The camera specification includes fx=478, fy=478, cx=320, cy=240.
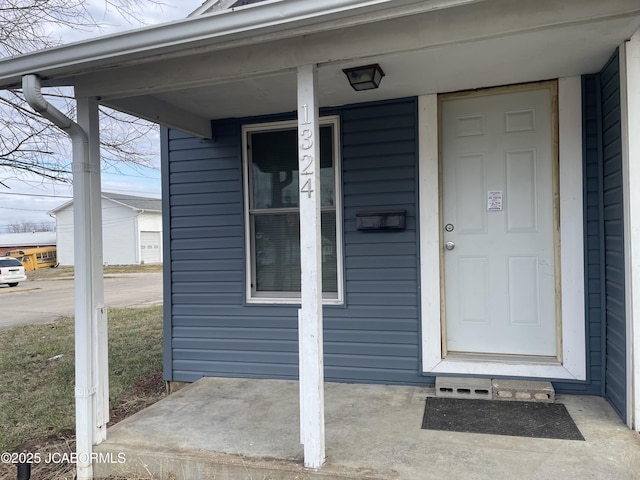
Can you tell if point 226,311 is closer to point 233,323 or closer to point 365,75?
point 233,323

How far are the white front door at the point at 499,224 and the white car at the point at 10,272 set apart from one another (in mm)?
17367

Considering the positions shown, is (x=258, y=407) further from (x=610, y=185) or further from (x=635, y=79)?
(x=635, y=79)

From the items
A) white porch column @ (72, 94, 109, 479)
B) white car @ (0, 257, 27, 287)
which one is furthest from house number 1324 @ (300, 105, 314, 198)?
white car @ (0, 257, 27, 287)

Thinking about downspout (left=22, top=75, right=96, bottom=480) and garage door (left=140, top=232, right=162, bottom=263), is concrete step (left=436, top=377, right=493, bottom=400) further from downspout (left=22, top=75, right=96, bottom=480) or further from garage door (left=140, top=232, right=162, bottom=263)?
garage door (left=140, top=232, right=162, bottom=263)

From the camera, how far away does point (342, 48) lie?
228 cm

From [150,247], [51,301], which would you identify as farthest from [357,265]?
[150,247]

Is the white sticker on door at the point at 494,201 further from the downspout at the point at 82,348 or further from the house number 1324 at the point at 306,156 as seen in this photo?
the downspout at the point at 82,348

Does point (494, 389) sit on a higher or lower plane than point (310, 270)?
lower

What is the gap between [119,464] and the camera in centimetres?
260

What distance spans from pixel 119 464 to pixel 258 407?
92 centimetres

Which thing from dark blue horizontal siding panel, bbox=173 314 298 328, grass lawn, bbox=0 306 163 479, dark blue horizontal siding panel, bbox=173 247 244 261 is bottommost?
grass lawn, bbox=0 306 163 479

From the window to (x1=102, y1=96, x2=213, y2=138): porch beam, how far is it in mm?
356

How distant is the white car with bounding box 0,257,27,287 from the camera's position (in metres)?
16.3

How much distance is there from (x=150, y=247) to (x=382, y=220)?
2757cm
